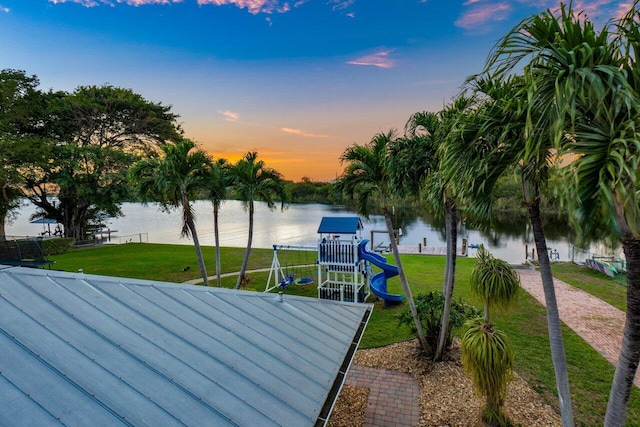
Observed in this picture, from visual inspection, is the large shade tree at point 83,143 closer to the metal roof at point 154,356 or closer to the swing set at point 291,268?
the swing set at point 291,268

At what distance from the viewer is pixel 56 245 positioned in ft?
73.1

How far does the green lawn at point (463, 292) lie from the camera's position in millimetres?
6184

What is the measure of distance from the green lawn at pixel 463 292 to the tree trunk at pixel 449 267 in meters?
0.58

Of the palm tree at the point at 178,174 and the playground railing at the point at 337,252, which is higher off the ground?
the palm tree at the point at 178,174

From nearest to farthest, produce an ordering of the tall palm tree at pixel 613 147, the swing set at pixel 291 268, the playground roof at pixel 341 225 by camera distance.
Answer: the tall palm tree at pixel 613 147 < the playground roof at pixel 341 225 < the swing set at pixel 291 268

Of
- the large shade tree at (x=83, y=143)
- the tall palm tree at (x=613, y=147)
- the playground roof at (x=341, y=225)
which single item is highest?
the large shade tree at (x=83, y=143)

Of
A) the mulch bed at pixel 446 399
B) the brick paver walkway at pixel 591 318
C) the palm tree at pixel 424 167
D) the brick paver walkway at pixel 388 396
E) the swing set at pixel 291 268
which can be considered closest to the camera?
the mulch bed at pixel 446 399

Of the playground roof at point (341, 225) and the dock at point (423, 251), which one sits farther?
the dock at point (423, 251)

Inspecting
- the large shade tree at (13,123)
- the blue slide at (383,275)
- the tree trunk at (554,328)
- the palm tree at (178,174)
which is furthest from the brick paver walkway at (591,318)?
the large shade tree at (13,123)

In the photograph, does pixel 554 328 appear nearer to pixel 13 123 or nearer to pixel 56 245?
pixel 56 245

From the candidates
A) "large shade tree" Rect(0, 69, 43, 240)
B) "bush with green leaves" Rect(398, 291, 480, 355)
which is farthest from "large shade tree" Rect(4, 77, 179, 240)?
"bush with green leaves" Rect(398, 291, 480, 355)

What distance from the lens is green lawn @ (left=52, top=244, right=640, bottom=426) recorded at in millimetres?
6184

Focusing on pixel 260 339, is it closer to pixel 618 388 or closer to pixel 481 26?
pixel 618 388

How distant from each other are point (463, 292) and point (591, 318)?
401cm
